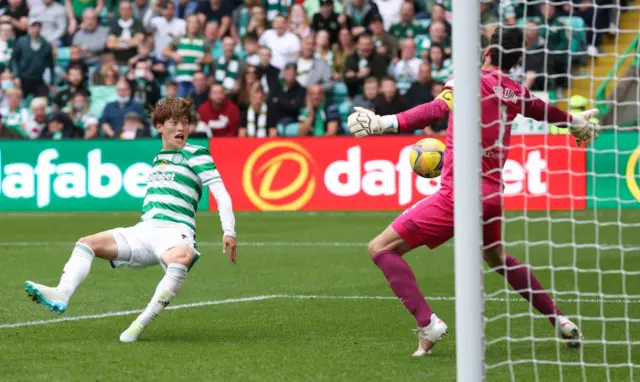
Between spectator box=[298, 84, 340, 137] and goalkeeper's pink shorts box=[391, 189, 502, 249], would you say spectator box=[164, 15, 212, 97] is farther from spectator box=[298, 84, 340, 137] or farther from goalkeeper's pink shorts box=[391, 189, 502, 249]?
goalkeeper's pink shorts box=[391, 189, 502, 249]

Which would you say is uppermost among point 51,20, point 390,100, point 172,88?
point 51,20

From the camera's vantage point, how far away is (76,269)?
6.97 m

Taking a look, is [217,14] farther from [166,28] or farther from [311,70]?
[311,70]

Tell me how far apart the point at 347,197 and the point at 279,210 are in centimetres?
97

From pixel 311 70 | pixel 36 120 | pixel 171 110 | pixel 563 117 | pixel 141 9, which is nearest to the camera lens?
pixel 563 117

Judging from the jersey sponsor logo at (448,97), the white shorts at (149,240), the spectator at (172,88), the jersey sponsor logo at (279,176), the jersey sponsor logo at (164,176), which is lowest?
the jersey sponsor logo at (279,176)

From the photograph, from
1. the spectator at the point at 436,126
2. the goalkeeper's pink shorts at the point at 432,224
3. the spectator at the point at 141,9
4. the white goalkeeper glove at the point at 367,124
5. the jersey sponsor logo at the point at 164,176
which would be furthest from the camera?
the spectator at the point at 141,9

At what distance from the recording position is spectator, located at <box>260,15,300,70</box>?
19891 mm

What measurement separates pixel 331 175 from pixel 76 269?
34.4 feet

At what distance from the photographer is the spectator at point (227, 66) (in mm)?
19688

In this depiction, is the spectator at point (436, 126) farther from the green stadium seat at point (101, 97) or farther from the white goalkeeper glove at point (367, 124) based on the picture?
the white goalkeeper glove at point (367, 124)

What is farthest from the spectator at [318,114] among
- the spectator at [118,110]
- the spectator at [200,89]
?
the spectator at [118,110]

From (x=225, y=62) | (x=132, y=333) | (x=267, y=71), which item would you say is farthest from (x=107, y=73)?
(x=132, y=333)

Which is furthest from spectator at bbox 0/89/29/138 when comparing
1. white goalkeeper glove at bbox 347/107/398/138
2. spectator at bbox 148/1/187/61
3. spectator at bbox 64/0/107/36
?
white goalkeeper glove at bbox 347/107/398/138
